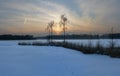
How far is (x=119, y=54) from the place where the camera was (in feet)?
47.1

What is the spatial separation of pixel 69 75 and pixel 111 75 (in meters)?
1.49

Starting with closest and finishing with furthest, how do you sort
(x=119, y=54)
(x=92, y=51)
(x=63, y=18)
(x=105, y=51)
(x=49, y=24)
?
(x=119, y=54) < (x=105, y=51) < (x=92, y=51) < (x=63, y=18) < (x=49, y=24)

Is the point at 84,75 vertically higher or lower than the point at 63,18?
lower

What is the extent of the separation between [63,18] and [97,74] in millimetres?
38143

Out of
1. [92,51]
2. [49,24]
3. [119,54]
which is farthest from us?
[49,24]

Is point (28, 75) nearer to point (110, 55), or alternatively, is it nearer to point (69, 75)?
point (69, 75)

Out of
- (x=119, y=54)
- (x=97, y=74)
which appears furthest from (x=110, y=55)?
(x=97, y=74)

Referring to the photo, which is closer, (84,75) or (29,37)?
(84,75)

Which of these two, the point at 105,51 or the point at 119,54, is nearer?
the point at 119,54

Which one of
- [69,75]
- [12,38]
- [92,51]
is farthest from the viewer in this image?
[12,38]

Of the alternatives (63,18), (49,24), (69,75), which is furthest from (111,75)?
(49,24)

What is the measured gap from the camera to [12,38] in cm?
10356

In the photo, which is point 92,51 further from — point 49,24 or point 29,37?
point 29,37

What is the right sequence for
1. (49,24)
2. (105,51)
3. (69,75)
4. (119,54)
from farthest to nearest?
(49,24)
(105,51)
(119,54)
(69,75)
